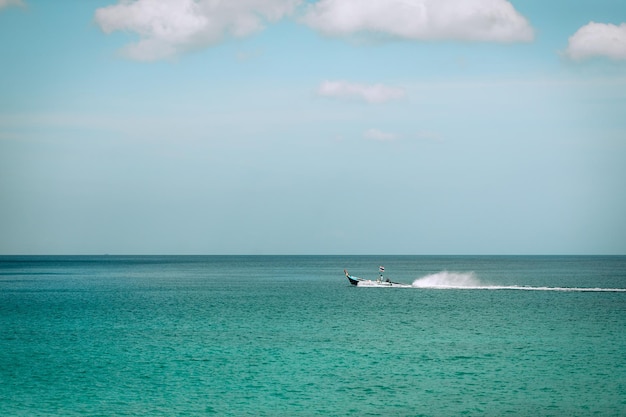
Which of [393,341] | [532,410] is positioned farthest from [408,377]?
[393,341]

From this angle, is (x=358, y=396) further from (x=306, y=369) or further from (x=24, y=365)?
(x=24, y=365)

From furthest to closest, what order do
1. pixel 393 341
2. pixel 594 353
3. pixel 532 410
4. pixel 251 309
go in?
pixel 251 309, pixel 393 341, pixel 594 353, pixel 532 410

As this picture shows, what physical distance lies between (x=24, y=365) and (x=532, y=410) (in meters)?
26.9

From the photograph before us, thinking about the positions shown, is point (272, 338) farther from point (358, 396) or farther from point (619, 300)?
point (619, 300)

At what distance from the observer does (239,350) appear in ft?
147

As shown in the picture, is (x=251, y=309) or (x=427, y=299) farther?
(x=427, y=299)

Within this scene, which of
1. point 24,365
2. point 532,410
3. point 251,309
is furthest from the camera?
point 251,309

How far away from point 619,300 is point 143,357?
56.3 meters

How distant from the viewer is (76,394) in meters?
33.6

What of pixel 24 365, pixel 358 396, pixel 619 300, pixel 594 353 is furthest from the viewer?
pixel 619 300

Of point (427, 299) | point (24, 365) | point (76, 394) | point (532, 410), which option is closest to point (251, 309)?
point (427, 299)

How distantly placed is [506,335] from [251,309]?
28626 mm

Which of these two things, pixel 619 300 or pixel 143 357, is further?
pixel 619 300

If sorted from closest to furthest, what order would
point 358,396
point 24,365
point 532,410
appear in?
point 532,410, point 358,396, point 24,365
